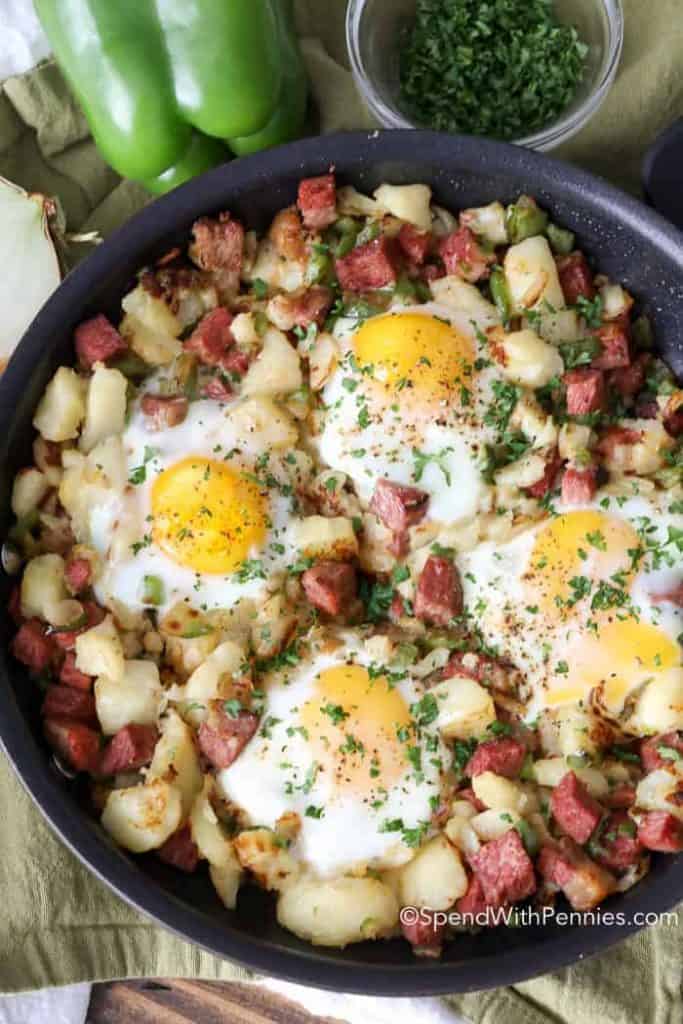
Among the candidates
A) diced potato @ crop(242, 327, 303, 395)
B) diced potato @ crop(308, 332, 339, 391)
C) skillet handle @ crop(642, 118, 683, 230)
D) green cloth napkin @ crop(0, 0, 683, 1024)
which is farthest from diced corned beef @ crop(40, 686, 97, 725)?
skillet handle @ crop(642, 118, 683, 230)

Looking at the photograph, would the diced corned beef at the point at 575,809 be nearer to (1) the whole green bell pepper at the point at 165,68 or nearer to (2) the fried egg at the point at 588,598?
(2) the fried egg at the point at 588,598

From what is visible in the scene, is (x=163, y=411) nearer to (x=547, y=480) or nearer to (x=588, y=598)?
(x=547, y=480)

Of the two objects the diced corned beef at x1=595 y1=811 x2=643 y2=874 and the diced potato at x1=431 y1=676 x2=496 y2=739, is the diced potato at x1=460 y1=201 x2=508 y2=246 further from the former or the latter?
the diced corned beef at x1=595 y1=811 x2=643 y2=874

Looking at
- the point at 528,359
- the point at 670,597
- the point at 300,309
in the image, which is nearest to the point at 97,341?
the point at 300,309

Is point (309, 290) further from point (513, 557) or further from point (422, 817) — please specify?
point (422, 817)

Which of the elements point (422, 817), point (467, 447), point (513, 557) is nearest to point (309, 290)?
point (467, 447)

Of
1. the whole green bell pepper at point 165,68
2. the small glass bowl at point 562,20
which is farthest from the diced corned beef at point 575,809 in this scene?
the whole green bell pepper at point 165,68
